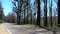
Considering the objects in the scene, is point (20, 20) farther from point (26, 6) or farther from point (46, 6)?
point (46, 6)

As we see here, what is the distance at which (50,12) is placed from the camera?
3209 centimetres

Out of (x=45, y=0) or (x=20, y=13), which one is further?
(x=20, y=13)

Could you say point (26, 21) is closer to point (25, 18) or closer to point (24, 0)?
point (25, 18)

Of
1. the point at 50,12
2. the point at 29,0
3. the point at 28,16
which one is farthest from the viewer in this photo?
the point at 28,16

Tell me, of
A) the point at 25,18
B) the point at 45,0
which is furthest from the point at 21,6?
the point at 45,0

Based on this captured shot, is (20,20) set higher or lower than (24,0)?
lower

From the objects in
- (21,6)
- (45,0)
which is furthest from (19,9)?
(45,0)

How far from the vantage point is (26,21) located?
201 ft

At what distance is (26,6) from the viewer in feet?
189

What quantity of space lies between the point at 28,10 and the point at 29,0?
3.50m

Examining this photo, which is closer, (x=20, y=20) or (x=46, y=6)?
(x=46, y=6)

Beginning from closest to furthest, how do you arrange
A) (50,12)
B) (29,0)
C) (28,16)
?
(50,12) → (29,0) → (28,16)

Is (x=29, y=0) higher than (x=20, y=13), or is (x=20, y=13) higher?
(x=29, y=0)

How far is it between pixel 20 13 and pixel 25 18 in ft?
9.05
